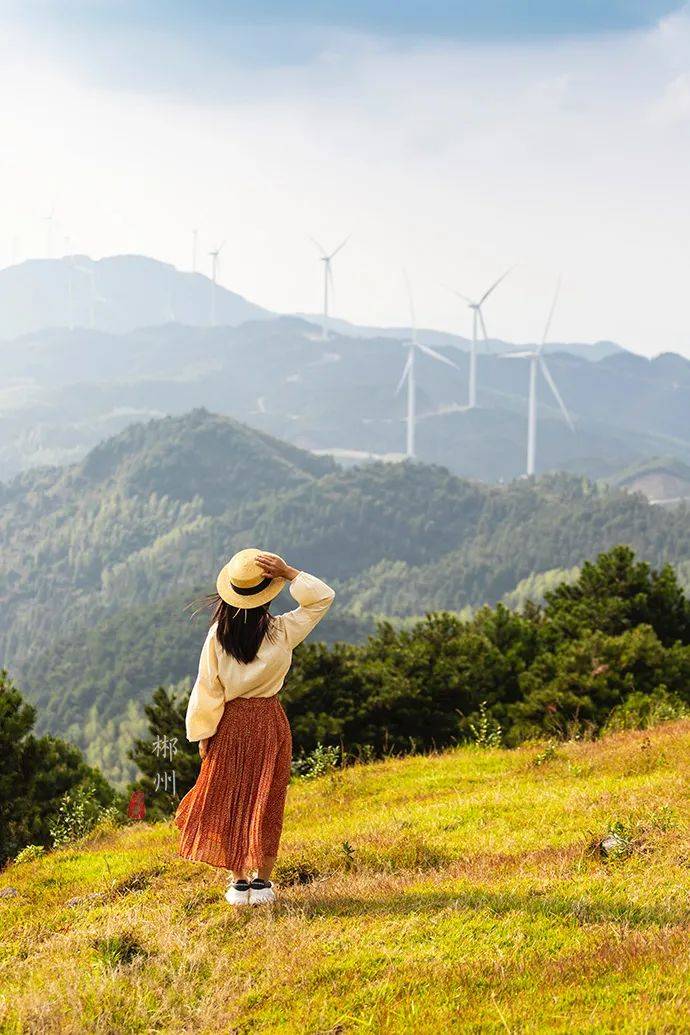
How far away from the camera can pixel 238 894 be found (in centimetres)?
651

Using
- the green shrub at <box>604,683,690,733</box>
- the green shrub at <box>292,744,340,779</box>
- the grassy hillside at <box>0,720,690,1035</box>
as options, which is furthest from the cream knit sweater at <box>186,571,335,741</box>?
A: the green shrub at <box>604,683,690,733</box>

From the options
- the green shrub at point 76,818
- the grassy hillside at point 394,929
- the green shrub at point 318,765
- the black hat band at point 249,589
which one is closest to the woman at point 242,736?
the black hat band at point 249,589

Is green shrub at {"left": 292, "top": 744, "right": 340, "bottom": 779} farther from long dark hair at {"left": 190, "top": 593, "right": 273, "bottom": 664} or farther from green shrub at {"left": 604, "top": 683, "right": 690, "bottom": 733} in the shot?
long dark hair at {"left": 190, "top": 593, "right": 273, "bottom": 664}

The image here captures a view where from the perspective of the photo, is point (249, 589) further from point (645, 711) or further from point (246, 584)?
point (645, 711)

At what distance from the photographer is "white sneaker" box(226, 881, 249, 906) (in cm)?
648

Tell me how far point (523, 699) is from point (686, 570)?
152135mm

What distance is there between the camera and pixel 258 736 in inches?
Answer: 260

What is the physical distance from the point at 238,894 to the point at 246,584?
1973 mm

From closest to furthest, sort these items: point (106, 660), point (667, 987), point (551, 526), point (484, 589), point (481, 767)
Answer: point (667, 987) → point (481, 767) → point (106, 660) → point (484, 589) → point (551, 526)

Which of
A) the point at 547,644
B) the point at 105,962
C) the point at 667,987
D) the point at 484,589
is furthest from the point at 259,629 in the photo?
the point at 484,589

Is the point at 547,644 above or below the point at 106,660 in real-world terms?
above

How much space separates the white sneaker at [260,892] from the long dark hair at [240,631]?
1.41m

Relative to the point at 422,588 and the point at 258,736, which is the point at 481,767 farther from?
the point at 422,588

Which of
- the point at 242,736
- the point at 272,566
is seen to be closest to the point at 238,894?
the point at 242,736
